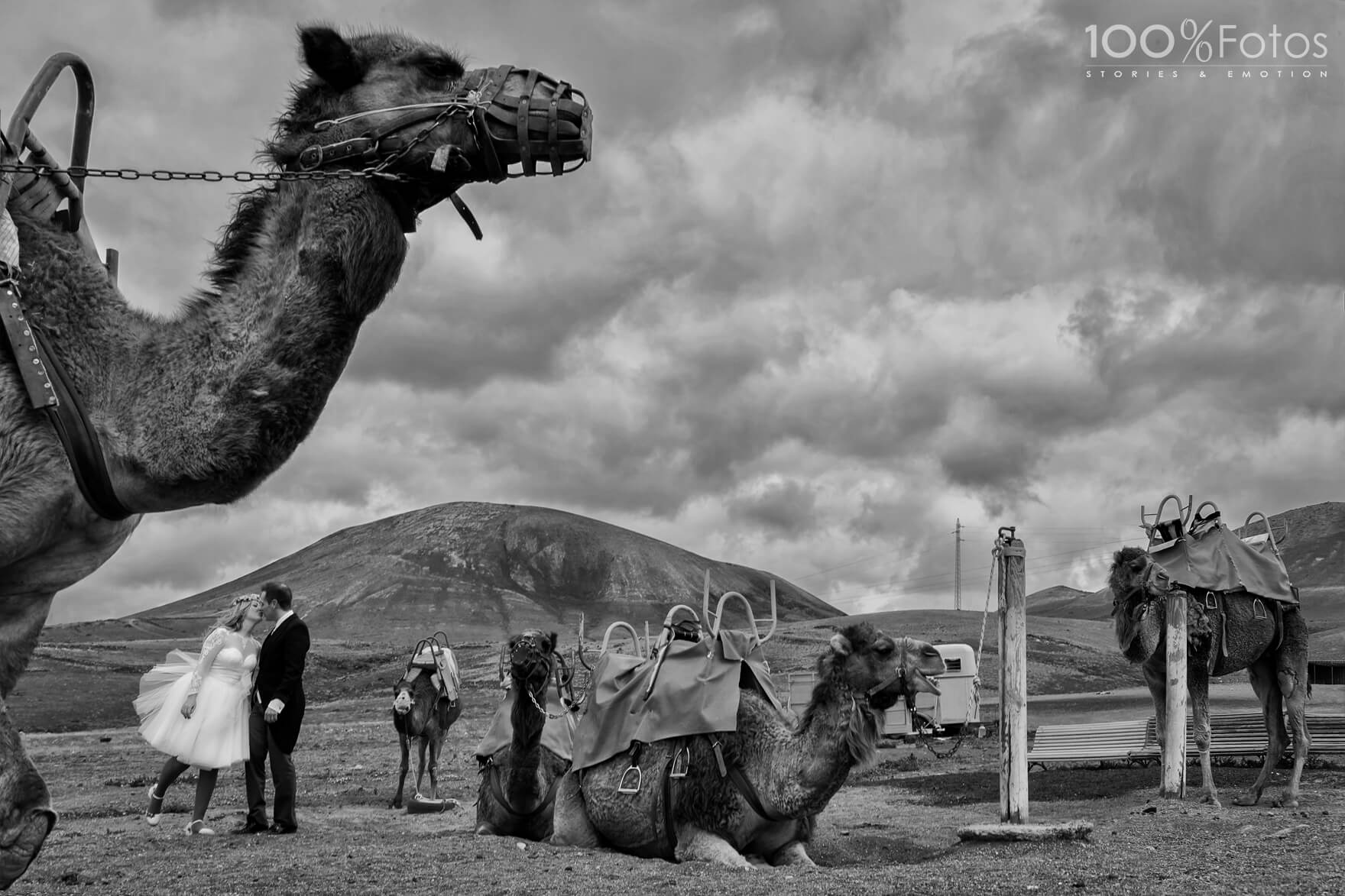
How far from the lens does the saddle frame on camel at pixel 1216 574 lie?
1439cm

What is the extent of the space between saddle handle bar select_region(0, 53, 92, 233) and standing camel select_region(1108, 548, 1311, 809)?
12.1m

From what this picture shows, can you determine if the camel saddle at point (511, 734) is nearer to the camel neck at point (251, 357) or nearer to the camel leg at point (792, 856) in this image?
the camel leg at point (792, 856)

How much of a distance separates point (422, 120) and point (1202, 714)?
485 inches

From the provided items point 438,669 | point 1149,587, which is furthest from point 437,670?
point 1149,587

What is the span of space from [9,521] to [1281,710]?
1516cm

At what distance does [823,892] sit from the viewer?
24.3ft

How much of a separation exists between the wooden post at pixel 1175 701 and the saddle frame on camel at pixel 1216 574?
33cm

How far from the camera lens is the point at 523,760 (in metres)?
11.9

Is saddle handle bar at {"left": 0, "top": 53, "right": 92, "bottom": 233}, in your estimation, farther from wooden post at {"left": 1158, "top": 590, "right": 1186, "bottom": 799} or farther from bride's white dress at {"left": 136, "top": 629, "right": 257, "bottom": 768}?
wooden post at {"left": 1158, "top": 590, "right": 1186, "bottom": 799}

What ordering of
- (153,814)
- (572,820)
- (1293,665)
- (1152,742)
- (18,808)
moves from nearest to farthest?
(18,808) < (572,820) < (153,814) < (1293,665) < (1152,742)

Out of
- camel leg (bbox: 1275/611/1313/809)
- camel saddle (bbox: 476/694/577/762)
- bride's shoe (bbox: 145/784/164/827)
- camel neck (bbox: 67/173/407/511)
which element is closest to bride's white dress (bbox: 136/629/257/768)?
bride's shoe (bbox: 145/784/164/827)

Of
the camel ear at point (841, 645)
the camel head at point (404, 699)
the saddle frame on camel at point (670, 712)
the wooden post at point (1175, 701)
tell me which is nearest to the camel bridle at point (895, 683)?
the camel ear at point (841, 645)

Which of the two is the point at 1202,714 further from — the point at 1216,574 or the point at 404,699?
the point at 404,699

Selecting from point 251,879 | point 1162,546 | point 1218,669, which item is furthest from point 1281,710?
point 251,879
